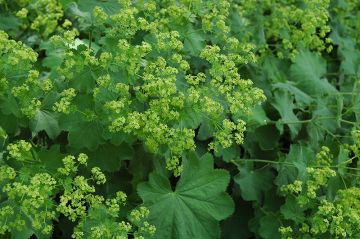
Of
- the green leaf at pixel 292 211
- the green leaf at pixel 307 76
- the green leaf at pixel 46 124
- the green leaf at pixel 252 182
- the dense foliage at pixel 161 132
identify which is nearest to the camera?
the dense foliage at pixel 161 132

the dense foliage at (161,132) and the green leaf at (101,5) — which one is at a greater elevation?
the green leaf at (101,5)

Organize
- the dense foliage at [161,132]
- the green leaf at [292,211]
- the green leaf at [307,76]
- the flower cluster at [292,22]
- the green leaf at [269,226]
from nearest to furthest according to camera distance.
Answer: the dense foliage at [161,132] → the green leaf at [292,211] → the green leaf at [269,226] → the flower cluster at [292,22] → the green leaf at [307,76]

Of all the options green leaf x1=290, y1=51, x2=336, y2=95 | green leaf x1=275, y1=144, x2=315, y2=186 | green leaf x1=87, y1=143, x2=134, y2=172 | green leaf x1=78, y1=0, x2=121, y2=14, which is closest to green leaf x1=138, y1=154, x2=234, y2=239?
green leaf x1=87, y1=143, x2=134, y2=172

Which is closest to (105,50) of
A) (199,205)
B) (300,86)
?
(199,205)

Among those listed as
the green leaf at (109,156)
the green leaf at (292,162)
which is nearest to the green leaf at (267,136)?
the green leaf at (292,162)

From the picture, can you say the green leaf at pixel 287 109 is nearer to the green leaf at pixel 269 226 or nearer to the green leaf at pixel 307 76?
the green leaf at pixel 307 76

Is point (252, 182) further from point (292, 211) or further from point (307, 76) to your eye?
point (307, 76)

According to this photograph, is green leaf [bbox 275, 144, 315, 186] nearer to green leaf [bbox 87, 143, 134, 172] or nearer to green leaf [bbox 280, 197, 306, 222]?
green leaf [bbox 280, 197, 306, 222]
